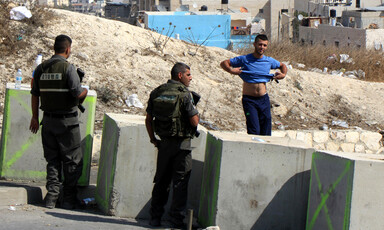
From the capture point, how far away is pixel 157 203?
563cm

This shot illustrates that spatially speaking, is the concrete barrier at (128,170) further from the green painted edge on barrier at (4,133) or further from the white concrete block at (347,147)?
the white concrete block at (347,147)

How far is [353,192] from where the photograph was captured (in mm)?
4699

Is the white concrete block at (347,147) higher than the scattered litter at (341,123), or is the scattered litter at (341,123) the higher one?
the scattered litter at (341,123)

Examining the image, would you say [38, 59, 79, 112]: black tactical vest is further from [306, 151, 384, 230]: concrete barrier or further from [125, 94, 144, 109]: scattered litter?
[125, 94, 144, 109]: scattered litter

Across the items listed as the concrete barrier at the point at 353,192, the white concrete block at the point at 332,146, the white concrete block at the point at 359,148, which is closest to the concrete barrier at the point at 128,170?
the concrete barrier at the point at 353,192

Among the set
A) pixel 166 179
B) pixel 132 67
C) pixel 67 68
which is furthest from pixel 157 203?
pixel 132 67

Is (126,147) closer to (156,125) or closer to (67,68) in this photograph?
(156,125)

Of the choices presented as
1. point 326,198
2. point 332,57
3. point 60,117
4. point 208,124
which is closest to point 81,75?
point 60,117

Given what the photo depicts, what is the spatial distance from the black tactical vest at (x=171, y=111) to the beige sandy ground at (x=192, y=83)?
457 cm

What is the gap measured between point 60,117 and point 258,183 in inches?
76.9

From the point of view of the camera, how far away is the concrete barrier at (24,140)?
656 centimetres

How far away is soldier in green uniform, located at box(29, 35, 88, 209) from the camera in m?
5.76

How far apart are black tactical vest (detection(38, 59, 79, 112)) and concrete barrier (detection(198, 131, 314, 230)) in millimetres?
1461

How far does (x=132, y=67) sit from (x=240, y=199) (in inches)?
245
